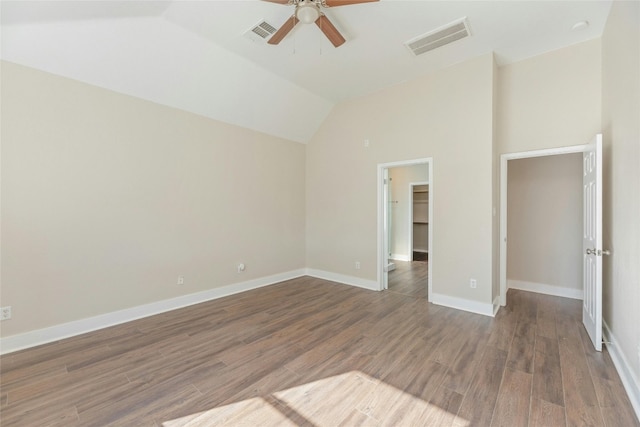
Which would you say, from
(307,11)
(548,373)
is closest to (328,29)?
(307,11)

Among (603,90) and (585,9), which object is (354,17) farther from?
(603,90)

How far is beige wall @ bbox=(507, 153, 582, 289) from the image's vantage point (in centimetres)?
399

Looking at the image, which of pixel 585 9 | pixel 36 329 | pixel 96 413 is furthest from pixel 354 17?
pixel 36 329

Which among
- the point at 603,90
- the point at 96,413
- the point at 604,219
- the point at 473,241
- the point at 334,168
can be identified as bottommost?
the point at 96,413

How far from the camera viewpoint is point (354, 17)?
2.74 metres

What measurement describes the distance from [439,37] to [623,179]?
7.40 feet

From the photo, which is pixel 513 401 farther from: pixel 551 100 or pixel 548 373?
pixel 551 100

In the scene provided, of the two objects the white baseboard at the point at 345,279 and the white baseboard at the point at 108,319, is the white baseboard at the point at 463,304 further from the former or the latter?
the white baseboard at the point at 108,319

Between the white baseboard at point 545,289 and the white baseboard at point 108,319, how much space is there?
14.5 ft

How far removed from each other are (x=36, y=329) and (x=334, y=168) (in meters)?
4.50

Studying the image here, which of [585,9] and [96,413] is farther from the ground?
[585,9]

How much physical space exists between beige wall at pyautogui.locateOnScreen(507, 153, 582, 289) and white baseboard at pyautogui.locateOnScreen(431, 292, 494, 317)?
5.16 ft

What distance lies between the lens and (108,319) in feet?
10.1

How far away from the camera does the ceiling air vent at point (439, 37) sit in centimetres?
285
